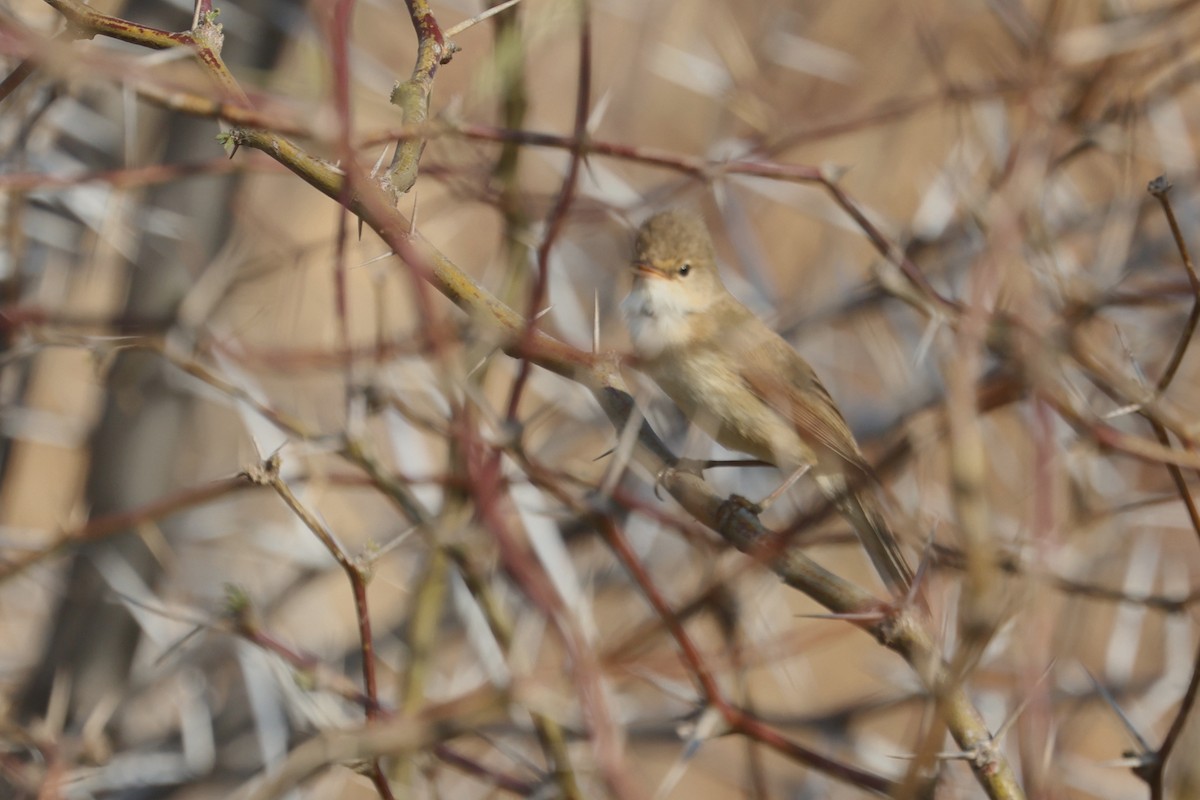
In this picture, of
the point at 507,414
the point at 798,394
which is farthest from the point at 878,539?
the point at 507,414

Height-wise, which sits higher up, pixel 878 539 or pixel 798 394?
pixel 798 394

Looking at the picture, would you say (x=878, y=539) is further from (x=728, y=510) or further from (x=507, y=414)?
(x=507, y=414)

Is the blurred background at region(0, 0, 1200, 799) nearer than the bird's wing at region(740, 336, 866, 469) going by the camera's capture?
Yes

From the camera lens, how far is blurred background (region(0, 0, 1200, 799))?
287 cm

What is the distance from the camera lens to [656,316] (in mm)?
4035

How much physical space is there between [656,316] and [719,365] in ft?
0.90

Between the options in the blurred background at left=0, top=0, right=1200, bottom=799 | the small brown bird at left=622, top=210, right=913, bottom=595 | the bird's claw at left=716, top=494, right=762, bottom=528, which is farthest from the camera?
the small brown bird at left=622, top=210, right=913, bottom=595

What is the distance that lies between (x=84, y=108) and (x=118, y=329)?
91 cm

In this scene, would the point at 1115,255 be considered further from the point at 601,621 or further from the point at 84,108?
the point at 84,108

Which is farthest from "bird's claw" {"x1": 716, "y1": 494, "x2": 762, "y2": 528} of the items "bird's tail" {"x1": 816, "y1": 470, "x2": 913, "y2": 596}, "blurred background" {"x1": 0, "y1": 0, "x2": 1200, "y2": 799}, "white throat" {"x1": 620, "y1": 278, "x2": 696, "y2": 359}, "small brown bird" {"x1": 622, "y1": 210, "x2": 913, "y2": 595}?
"white throat" {"x1": 620, "y1": 278, "x2": 696, "y2": 359}

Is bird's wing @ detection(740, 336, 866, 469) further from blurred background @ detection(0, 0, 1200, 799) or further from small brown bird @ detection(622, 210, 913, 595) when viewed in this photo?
blurred background @ detection(0, 0, 1200, 799)

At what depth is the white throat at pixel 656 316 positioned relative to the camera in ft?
13.1

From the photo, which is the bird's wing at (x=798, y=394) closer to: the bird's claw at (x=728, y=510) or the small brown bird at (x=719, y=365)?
the small brown bird at (x=719, y=365)

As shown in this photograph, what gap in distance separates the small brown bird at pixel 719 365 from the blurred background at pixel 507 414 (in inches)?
8.6
